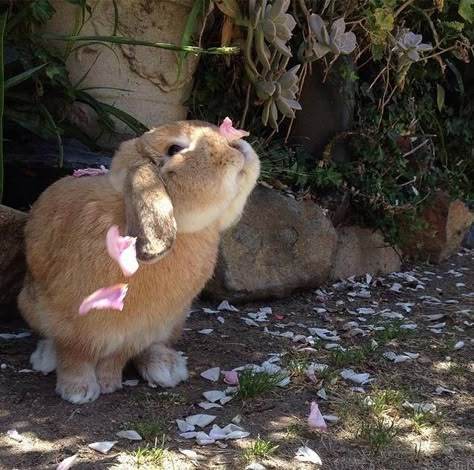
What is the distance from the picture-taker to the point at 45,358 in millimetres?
2531

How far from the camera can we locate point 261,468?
6.67 feet

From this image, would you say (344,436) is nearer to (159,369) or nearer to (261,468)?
(261,468)

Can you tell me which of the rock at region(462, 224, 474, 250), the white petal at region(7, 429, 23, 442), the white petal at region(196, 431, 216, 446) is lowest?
the white petal at region(7, 429, 23, 442)

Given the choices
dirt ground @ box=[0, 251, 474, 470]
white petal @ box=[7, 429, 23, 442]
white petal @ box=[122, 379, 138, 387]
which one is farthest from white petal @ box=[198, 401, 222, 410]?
white petal @ box=[7, 429, 23, 442]

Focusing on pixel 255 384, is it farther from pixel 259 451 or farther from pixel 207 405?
pixel 259 451

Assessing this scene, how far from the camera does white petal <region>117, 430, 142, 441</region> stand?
2141 mm

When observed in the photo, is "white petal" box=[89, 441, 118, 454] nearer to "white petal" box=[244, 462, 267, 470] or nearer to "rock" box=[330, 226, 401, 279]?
"white petal" box=[244, 462, 267, 470]

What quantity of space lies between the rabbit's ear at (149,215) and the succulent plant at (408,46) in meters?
2.35

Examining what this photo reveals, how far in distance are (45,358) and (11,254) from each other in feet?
1.80

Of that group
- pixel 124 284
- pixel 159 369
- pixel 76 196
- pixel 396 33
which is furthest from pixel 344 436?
pixel 396 33

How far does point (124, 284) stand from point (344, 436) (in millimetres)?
836

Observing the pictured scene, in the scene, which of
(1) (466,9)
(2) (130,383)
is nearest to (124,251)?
(2) (130,383)

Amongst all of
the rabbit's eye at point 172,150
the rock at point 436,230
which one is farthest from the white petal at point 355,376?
the rock at point 436,230

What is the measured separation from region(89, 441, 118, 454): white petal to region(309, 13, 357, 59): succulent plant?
2.32 metres
